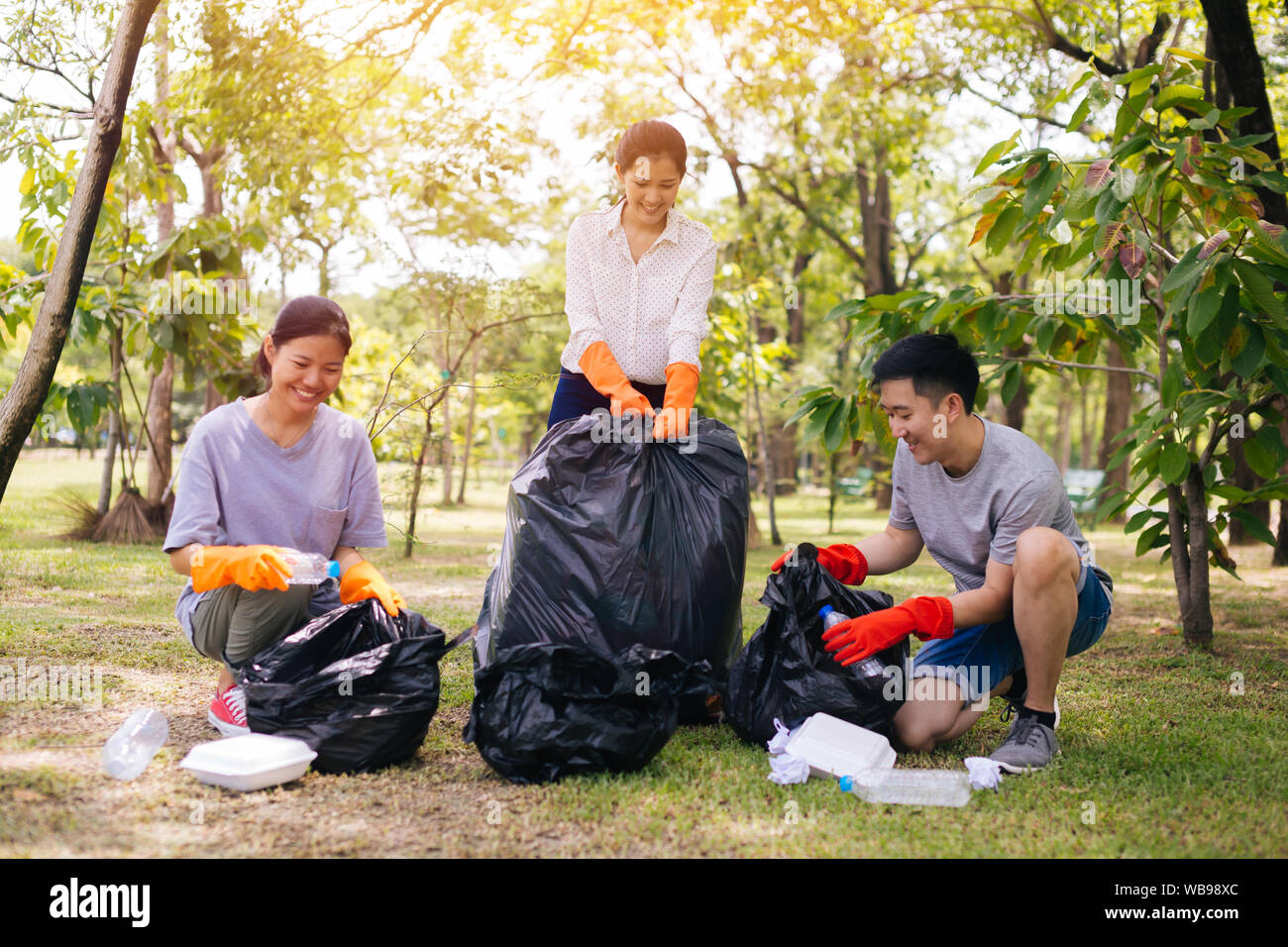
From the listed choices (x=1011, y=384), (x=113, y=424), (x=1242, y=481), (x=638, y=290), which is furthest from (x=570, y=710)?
(x=113, y=424)

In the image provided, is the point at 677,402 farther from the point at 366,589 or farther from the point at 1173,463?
the point at 1173,463

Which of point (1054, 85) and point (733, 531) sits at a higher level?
point (1054, 85)

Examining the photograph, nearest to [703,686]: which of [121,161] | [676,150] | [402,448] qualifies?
[676,150]

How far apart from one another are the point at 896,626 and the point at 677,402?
0.85 m

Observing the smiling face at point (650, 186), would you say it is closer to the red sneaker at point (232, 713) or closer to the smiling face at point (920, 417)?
the smiling face at point (920, 417)

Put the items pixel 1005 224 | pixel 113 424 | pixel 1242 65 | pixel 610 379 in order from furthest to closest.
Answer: pixel 113 424 → pixel 1242 65 → pixel 1005 224 → pixel 610 379

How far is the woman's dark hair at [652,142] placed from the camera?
2.78 meters

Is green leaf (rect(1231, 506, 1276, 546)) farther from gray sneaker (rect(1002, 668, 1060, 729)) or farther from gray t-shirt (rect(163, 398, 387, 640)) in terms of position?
gray t-shirt (rect(163, 398, 387, 640))

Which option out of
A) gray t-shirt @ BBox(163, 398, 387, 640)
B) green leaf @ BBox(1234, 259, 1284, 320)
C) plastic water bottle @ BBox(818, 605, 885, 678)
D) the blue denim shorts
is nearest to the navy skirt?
gray t-shirt @ BBox(163, 398, 387, 640)

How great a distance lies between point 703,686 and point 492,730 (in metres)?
0.52

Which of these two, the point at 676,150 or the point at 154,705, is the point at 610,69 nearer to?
the point at 676,150

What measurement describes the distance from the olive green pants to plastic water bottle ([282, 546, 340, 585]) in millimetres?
32

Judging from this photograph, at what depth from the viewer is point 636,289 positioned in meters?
2.99
